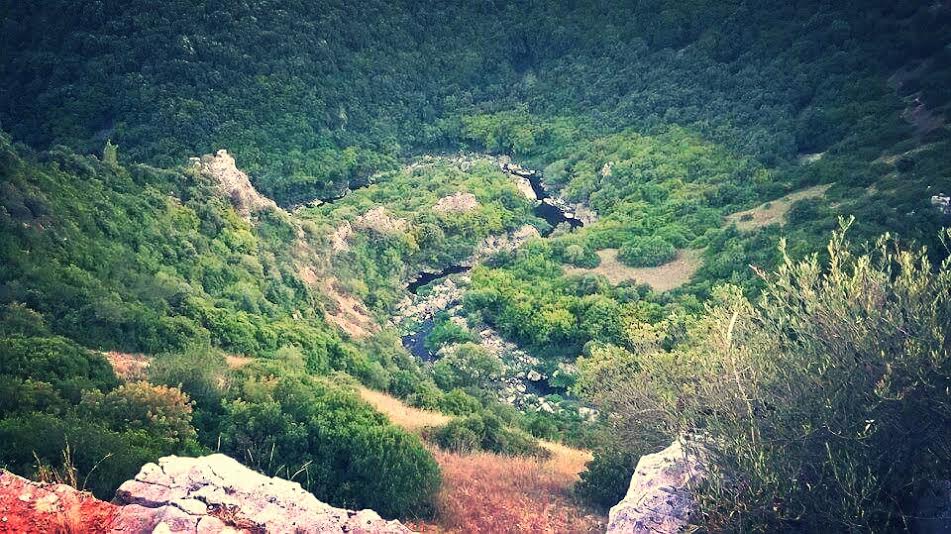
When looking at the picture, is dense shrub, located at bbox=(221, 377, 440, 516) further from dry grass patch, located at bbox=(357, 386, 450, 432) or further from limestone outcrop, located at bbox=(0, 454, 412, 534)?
dry grass patch, located at bbox=(357, 386, 450, 432)

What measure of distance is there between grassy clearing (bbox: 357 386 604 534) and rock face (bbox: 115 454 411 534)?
4102 mm

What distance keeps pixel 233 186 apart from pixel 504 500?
33.0 meters

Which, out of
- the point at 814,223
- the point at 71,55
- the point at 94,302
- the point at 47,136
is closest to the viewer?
the point at 94,302

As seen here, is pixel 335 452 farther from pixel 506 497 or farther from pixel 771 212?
pixel 771 212

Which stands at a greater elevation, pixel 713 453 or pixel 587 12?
pixel 587 12

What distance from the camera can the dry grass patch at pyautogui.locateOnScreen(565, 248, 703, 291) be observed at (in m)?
51.5

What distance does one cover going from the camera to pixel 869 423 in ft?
46.1

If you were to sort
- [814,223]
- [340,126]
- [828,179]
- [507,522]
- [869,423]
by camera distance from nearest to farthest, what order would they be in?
[869,423]
[507,522]
[814,223]
[828,179]
[340,126]

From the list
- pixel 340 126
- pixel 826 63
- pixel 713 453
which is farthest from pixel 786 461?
pixel 340 126

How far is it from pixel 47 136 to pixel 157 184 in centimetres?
A: 2598

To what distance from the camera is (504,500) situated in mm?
18891

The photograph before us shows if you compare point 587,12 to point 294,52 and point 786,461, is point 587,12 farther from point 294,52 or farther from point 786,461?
point 786,461

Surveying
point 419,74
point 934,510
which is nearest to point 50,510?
point 934,510

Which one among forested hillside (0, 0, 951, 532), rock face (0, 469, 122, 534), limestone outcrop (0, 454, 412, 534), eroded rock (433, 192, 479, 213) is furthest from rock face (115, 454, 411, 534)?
eroded rock (433, 192, 479, 213)
